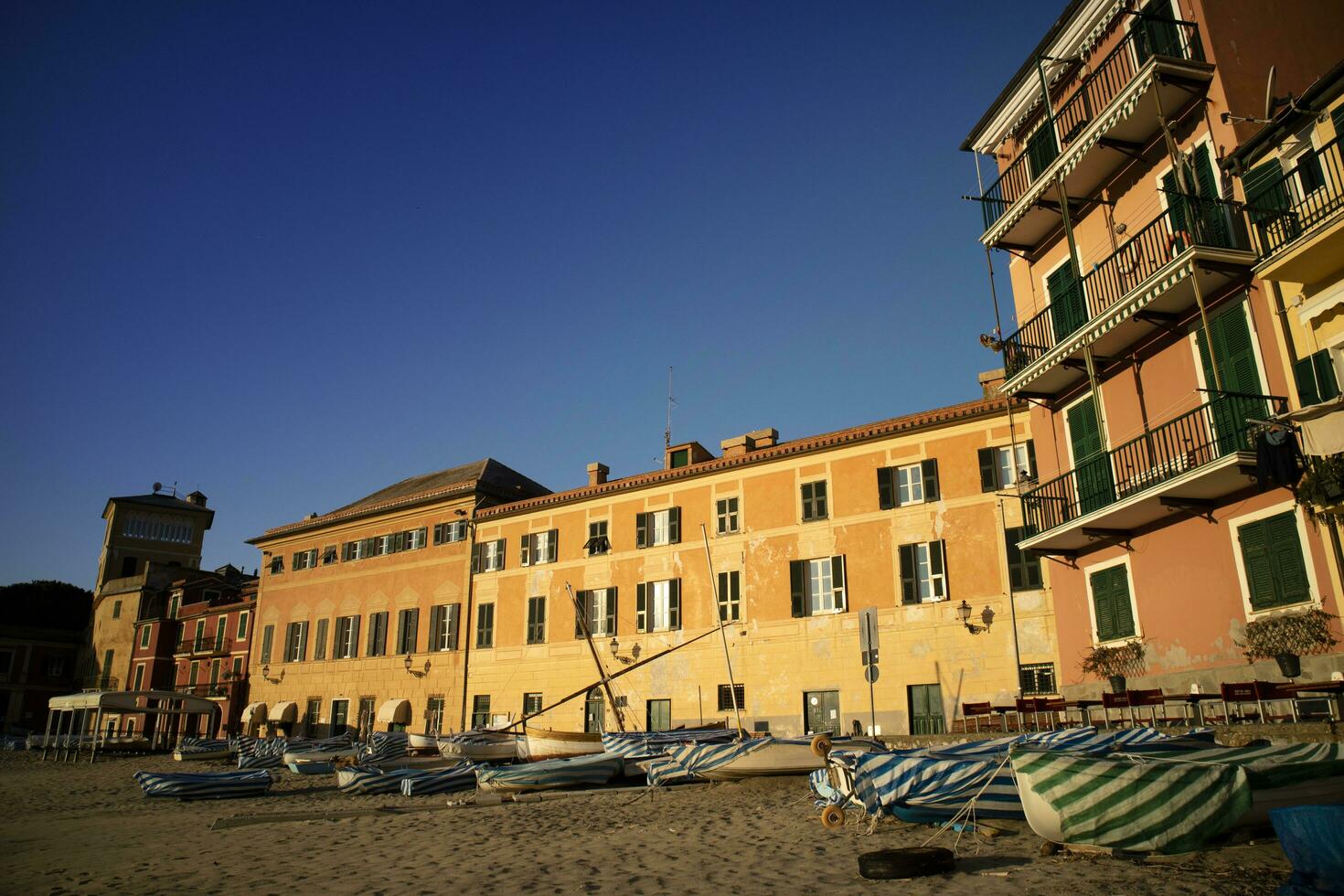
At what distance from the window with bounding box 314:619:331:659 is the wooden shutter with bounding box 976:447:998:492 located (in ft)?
115

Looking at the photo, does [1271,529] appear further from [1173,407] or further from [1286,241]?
[1286,241]

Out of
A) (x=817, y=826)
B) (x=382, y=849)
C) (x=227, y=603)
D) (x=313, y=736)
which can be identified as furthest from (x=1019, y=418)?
(x=227, y=603)

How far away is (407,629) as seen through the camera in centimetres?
4312

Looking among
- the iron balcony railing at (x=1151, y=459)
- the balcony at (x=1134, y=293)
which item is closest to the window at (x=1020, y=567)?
the iron balcony railing at (x=1151, y=459)

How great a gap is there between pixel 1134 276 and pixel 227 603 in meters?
57.6

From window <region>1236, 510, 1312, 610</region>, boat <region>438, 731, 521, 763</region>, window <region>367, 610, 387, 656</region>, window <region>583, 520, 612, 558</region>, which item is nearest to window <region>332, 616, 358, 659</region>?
window <region>367, 610, 387, 656</region>

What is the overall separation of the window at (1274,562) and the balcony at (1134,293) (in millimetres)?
4463

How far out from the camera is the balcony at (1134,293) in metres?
15.9

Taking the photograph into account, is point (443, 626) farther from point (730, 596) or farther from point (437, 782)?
point (437, 782)

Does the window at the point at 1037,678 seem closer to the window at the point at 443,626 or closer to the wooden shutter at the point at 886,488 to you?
the wooden shutter at the point at 886,488

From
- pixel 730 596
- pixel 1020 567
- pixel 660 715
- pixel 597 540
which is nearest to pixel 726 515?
pixel 730 596

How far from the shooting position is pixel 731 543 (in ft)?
110

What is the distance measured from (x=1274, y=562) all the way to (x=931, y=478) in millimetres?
14659

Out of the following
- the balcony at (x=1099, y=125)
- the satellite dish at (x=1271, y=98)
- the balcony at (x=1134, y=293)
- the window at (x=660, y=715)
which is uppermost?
the balcony at (x=1099, y=125)
